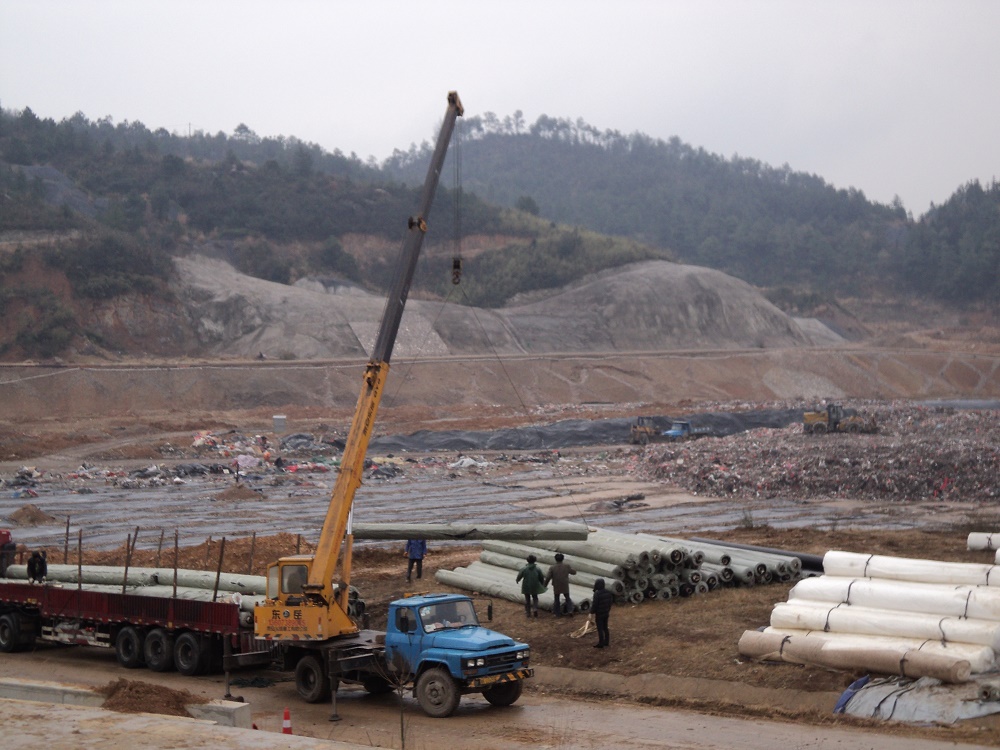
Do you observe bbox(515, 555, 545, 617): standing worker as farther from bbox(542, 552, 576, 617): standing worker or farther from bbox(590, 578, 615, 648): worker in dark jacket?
bbox(590, 578, 615, 648): worker in dark jacket

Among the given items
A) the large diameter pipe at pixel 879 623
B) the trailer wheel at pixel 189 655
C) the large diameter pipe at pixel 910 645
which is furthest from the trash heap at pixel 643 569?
the trailer wheel at pixel 189 655

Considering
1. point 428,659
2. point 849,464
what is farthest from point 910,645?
point 849,464

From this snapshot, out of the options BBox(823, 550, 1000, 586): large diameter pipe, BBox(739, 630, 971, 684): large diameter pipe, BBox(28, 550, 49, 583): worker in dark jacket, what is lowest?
BBox(739, 630, 971, 684): large diameter pipe

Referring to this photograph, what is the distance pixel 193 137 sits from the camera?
625 feet

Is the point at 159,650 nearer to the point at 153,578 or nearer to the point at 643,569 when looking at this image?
the point at 153,578

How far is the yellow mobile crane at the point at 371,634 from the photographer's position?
1235 centimetres

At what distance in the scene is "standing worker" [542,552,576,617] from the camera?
643 inches

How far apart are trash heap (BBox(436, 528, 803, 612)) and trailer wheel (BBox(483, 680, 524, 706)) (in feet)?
13.6

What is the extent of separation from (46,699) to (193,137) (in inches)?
7507

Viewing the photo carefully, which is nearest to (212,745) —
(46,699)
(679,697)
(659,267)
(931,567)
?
(46,699)

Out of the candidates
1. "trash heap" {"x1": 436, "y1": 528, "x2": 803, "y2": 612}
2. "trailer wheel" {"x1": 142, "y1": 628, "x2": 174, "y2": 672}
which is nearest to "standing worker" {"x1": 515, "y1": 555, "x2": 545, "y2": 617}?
"trash heap" {"x1": 436, "y1": 528, "x2": 803, "y2": 612}

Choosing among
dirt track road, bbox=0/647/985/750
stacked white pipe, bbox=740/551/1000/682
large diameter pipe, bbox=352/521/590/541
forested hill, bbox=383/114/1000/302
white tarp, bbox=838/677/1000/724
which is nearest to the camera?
dirt track road, bbox=0/647/985/750

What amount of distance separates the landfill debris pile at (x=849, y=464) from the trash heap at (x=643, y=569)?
45.7 ft

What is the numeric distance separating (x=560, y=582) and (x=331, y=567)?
177 inches
